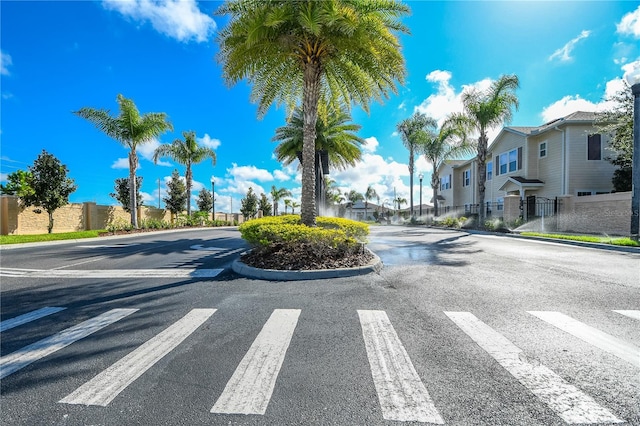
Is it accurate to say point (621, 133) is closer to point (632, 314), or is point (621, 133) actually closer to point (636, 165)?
point (636, 165)

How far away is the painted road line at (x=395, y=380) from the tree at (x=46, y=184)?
24.1 metres

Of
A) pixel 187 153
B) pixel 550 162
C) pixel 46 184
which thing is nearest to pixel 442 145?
pixel 550 162

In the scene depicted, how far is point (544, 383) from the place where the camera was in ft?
8.49

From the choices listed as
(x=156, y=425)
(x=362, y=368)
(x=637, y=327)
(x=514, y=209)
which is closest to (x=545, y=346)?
(x=637, y=327)

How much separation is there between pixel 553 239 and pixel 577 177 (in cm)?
984

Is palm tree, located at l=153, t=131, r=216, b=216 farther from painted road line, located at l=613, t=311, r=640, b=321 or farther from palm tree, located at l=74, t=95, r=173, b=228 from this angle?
painted road line, located at l=613, t=311, r=640, b=321

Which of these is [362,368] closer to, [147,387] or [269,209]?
[147,387]

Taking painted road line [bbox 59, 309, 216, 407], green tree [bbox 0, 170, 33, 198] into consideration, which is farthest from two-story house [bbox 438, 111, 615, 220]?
green tree [bbox 0, 170, 33, 198]

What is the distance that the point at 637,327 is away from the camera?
388 centimetres

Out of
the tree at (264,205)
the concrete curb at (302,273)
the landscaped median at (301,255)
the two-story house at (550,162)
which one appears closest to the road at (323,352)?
the concrete curb at (302,273)

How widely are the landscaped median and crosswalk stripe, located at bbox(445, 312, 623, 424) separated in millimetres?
3551

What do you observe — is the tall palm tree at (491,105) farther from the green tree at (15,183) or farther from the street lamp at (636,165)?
the green tree at (15,183)

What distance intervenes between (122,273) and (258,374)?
648 centimetres

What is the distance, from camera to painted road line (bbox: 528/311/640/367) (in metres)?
3.14
